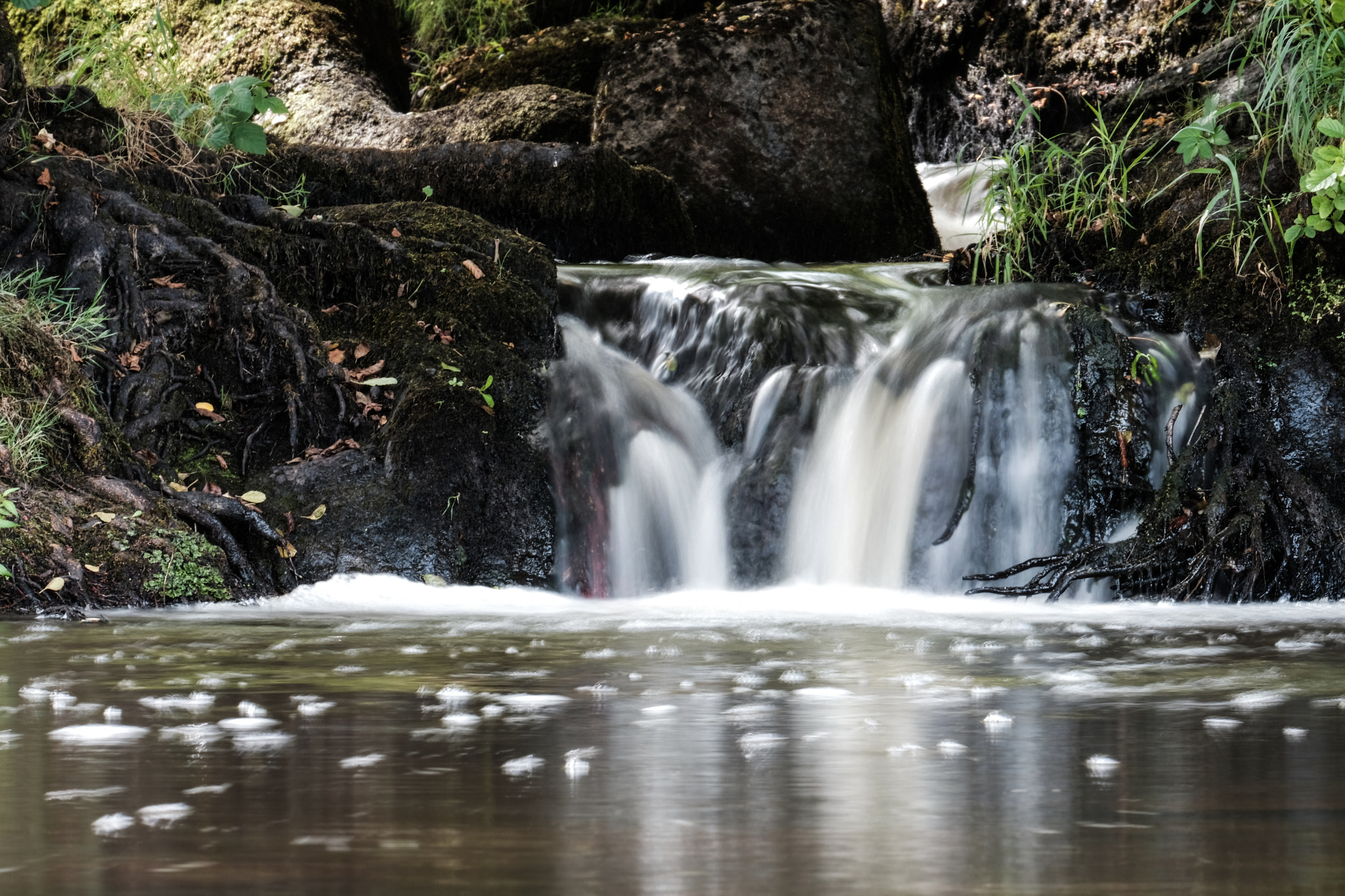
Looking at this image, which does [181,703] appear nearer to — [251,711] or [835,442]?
[251,711]

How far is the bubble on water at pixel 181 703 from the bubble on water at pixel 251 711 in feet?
0.22

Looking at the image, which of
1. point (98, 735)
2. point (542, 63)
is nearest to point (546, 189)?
point (542, 63)

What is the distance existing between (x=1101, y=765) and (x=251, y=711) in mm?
1560

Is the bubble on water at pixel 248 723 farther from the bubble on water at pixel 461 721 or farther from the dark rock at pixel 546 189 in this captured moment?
the dark rock at pixel 546 189

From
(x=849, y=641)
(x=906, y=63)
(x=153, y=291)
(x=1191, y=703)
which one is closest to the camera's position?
(x=1191, y=703)

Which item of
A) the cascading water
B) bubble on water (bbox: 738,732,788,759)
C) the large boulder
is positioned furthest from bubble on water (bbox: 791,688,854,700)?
the large boulder

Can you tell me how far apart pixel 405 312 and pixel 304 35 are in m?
6.17

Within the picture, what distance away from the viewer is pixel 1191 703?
9.12ft

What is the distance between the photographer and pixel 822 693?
A: 2887mm

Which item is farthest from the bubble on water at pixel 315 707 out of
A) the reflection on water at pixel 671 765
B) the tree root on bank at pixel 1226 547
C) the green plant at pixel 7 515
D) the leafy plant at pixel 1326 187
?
the leafy plant at pixel 1326 187

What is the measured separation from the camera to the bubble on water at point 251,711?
2613 mm

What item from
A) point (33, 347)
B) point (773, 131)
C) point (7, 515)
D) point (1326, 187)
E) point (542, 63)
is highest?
point (542, 63)

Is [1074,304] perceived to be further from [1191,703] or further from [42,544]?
[42,544]

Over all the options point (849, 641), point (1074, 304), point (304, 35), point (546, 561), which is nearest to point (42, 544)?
point (546, 561)
